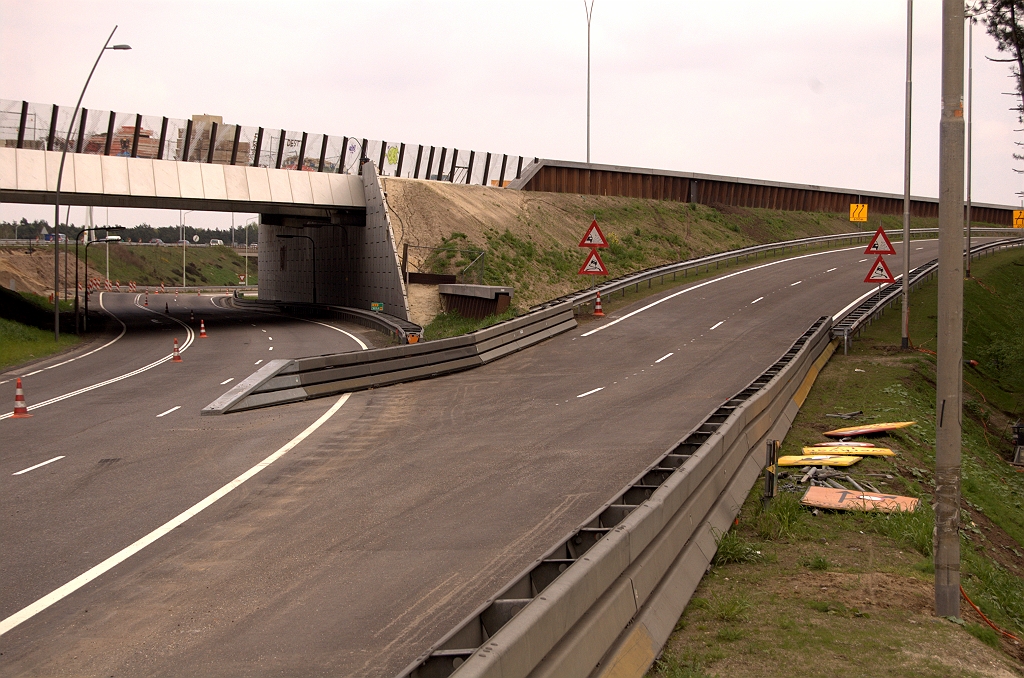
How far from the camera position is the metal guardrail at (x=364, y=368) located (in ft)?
59.9

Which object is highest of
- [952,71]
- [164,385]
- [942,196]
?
[952,71]

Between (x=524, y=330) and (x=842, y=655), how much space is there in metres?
21.7

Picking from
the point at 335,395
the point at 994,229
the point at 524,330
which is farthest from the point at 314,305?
the point at 994,229

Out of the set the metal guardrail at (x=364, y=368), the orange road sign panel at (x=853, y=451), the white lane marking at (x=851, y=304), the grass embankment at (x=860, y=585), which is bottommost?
the grass embankment at (x=860, y=585)

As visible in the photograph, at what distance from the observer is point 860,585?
814cm

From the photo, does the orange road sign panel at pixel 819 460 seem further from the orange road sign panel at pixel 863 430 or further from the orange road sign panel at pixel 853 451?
the orange road sign panel at pixel 863 430

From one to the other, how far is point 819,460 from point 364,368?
11.1 m

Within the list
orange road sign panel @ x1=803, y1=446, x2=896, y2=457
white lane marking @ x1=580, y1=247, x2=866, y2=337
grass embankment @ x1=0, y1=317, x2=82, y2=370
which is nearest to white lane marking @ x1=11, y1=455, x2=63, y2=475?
orange road sign panel @ x1=803, y1=446, x2=896, y2=457

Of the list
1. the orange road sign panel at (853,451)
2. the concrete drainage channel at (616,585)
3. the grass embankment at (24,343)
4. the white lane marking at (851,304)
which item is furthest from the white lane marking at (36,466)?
the white lane marking at (851,304)

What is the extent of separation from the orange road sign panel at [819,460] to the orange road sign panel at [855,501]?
4.88 ft

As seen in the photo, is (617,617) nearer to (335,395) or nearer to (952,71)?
(952,71)

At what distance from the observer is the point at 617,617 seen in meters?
5.97

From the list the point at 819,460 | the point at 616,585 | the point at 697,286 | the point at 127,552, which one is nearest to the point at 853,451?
the point at 819,460

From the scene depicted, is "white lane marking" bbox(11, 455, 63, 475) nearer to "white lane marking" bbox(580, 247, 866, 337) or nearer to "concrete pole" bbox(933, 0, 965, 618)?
"concrete pole" bbox(933, 0, 965, 618)
